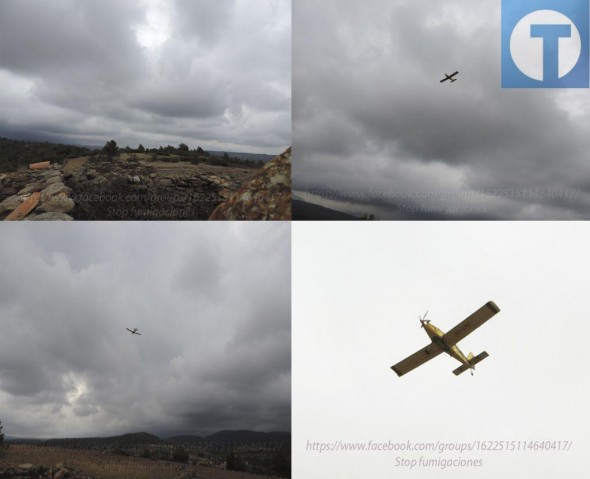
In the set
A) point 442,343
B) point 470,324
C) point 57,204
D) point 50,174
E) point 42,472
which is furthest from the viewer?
point 50,174

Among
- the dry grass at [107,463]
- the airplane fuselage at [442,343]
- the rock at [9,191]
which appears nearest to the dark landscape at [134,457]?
the dry grass at [107,463]

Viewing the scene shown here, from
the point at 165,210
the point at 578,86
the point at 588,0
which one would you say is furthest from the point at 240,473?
the point at 588,0

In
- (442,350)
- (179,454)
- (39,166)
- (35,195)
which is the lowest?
(179,454)

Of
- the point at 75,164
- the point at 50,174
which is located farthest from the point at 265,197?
the point at 50,174

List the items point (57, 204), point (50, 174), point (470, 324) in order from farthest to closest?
point (50, 174), point (57, 204), point (470, 324)

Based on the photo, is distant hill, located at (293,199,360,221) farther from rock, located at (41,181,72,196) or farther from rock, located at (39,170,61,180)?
rock, located at (39,170,61,180)

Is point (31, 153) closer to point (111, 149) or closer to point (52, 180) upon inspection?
point (52, 180)

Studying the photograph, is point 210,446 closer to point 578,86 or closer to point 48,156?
point 48,156
